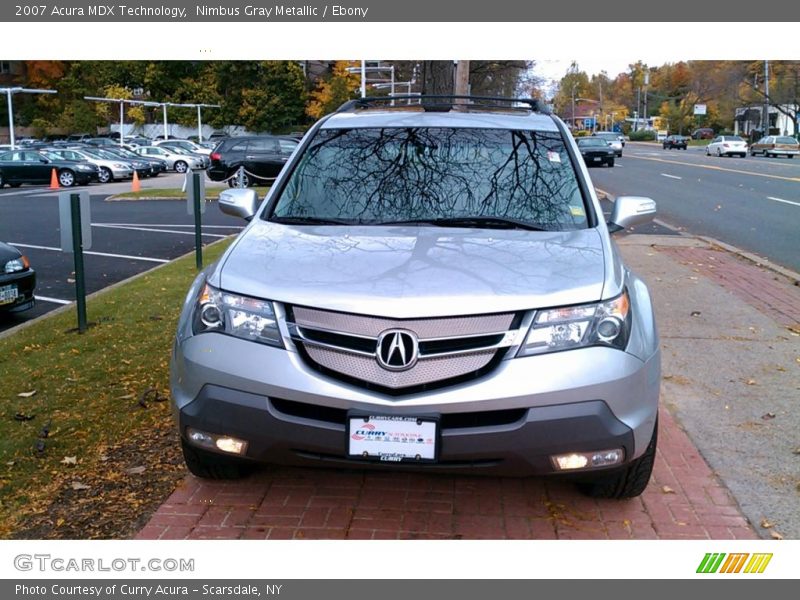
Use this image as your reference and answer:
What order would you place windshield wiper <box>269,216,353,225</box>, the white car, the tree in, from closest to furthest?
windshield wiper <box>269,216,353,225</box>
the white car
the tree

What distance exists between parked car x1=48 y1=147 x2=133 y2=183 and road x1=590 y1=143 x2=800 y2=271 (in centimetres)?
1957

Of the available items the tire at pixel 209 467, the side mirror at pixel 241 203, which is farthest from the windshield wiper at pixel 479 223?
the tire at pixel 209 467

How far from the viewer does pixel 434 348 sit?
325 cm

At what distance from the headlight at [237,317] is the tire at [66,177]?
31.3m

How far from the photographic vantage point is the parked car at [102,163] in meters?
32.8

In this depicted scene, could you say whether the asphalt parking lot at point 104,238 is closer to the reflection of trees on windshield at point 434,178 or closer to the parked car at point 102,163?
the reflection of trees on windshield at point 434,178

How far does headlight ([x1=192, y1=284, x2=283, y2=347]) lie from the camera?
337 centimetres

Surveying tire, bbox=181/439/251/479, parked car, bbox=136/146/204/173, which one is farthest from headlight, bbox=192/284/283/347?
parked car, bbox=136/146/204/173

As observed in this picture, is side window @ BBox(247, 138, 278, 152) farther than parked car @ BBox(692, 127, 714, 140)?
No

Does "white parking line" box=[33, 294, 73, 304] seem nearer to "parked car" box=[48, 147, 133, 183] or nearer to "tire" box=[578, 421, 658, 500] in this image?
"tire" box=[578, 421, 658, 500]

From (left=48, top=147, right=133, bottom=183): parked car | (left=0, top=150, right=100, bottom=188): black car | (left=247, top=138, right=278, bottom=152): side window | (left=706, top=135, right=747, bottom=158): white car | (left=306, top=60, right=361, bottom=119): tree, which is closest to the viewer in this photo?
(left=247, top=138, right=278, bottom=152): side window

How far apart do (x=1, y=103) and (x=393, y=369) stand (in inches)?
3338

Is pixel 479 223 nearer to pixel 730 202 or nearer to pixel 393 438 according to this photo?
pixel 393 438

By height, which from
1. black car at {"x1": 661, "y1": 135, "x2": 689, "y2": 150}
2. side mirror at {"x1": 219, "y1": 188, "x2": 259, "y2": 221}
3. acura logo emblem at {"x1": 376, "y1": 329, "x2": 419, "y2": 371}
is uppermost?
black car at {"x1": 661, "y1": 135, "x2": 689, "y2": 150}
